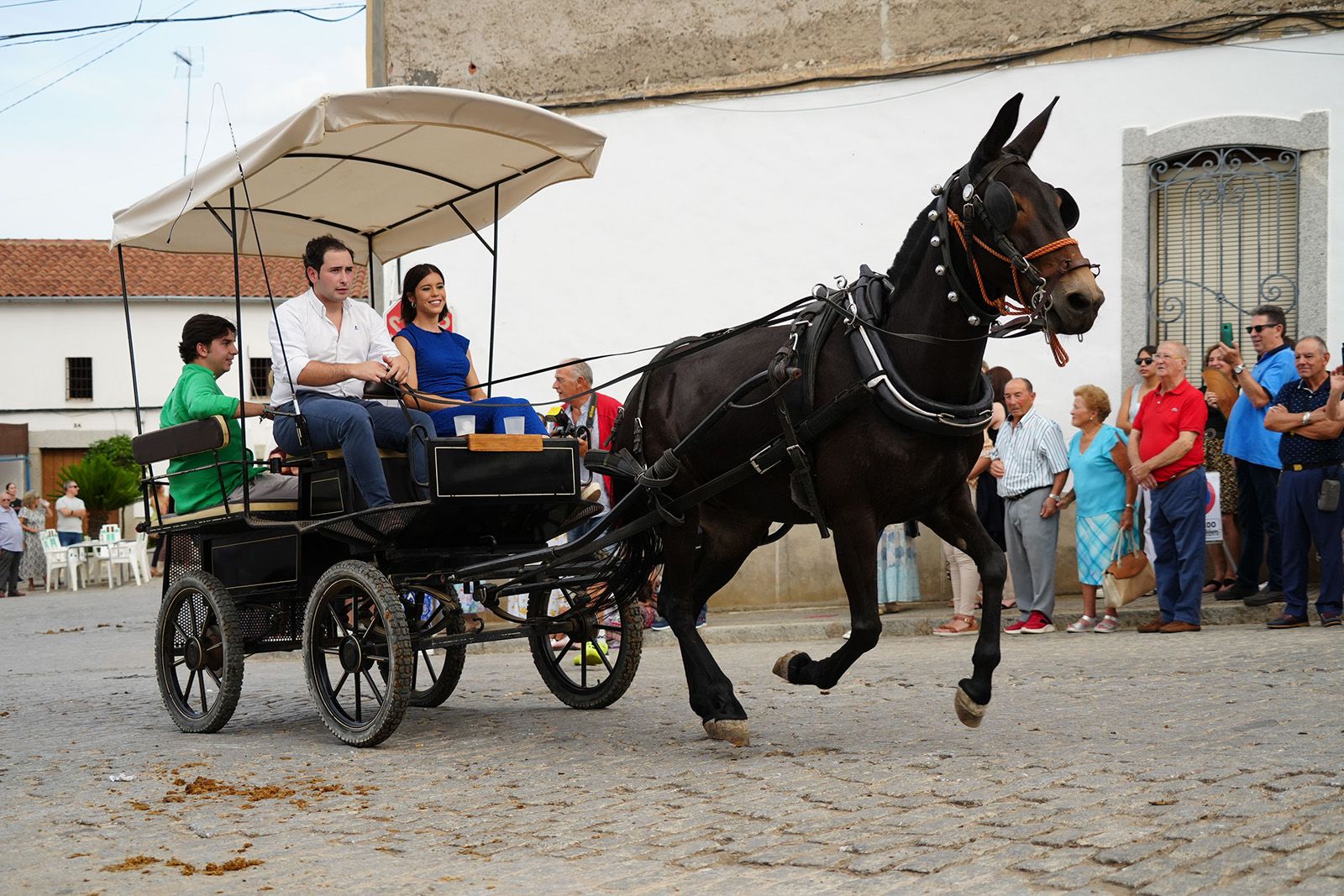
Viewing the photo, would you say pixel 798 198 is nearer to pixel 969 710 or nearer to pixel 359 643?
pixel 359 643

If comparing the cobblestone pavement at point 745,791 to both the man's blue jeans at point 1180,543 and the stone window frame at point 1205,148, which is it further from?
the stone window frame at point 1205,148

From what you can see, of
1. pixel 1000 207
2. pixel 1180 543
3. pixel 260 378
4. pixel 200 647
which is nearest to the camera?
pixel 1000 207

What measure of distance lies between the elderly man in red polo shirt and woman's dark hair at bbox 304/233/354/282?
586 cm

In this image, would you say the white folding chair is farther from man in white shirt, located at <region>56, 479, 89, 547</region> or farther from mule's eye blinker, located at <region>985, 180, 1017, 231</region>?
mule's eye blinker, located at <region>985, 180, 1017, 231</region>

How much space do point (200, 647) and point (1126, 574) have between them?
6385mm

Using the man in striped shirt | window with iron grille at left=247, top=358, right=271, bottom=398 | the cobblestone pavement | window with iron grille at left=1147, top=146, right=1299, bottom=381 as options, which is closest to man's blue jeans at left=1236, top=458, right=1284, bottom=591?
the man in striped shirt

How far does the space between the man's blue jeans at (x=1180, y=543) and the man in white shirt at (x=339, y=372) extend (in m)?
5.68

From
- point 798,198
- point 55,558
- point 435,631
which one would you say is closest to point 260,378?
point 55,558

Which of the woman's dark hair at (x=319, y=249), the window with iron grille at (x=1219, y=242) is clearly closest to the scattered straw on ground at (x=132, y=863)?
the woman's dark hair at (x=319, y=249)

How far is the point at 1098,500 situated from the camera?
34.9 feet

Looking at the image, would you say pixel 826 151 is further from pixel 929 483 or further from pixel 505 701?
pixel 929 483

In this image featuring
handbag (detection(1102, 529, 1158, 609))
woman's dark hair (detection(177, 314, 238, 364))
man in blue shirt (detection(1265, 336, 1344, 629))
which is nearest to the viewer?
woman's dark hair (detection(177, 314, 238, 364))

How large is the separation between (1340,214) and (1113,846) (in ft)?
31.2

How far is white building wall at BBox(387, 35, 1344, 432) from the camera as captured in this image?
1245cm
